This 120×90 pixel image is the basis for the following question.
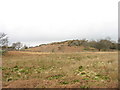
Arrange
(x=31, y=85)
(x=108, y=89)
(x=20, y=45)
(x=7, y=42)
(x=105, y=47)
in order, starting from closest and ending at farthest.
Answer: (x=108, y=89) → (x=31, y=85) → (x=7, y=42) → (x=105, y=47) → (x=20, y=45)

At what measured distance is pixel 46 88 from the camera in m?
5.60

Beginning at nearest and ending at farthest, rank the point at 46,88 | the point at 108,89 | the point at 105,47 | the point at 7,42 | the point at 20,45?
the point at 108,89
the point at 46,88
the point at 7,42
the point at 105,47
the point at 20,45

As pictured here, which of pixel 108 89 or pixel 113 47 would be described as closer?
pixel 108 89

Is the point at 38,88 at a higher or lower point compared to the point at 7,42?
lower

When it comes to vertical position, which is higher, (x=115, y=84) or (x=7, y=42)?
(x=7, y=42)

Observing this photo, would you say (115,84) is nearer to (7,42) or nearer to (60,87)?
(60,87)

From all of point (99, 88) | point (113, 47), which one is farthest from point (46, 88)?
point (113, 47)

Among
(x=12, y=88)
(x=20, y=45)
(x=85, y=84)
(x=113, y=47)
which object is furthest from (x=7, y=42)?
(x=113, y=47)

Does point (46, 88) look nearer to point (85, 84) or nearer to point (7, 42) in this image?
point (85, 84)

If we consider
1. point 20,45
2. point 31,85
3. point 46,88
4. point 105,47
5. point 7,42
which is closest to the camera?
point 46,88

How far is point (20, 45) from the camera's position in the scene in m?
51.5

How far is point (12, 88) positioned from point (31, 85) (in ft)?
2.80

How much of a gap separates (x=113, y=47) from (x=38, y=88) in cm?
5285

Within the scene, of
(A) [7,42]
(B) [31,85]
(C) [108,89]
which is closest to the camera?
(C) [108,89]
